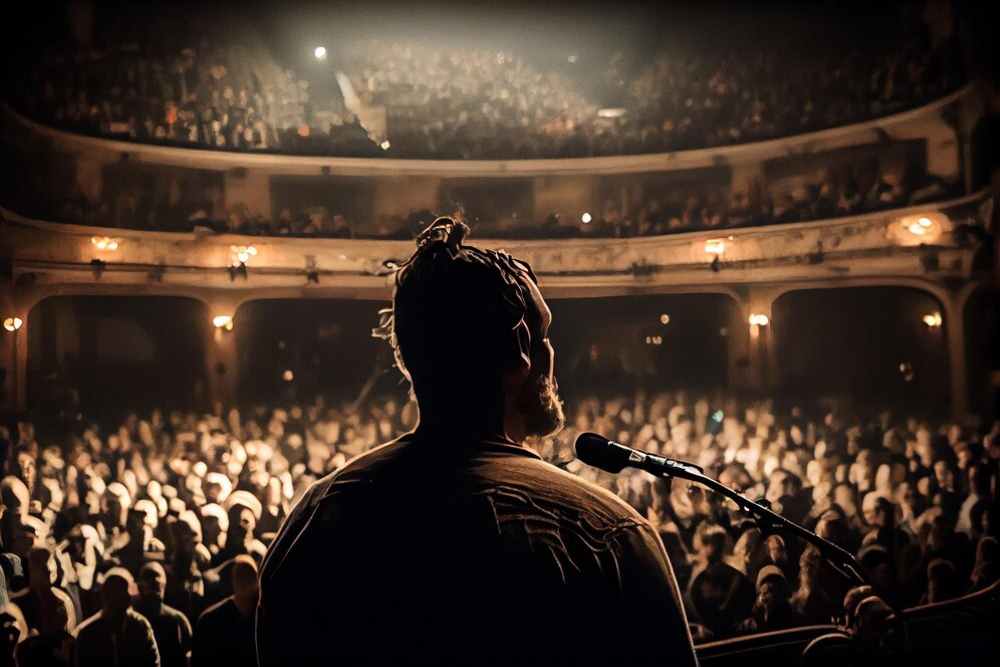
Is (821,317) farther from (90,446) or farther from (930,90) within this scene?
(90,446)

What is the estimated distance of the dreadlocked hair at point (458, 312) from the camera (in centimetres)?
174

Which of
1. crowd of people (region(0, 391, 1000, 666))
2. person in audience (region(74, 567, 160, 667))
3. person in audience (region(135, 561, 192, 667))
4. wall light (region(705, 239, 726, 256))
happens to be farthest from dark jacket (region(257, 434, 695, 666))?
wall light (region(705, 239, 726, 256))

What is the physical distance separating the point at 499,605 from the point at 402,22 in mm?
6575

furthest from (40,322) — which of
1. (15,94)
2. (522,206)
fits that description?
(522,206)

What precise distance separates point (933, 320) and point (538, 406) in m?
7.71

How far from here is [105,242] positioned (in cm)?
790

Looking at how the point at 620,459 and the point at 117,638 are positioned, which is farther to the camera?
the point at 117,638

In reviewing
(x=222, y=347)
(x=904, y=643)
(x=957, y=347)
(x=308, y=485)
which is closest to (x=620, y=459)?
(x=904, y=643)

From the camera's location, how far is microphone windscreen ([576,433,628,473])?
6.10 feet

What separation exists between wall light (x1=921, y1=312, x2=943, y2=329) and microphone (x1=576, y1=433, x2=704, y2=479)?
7460mm

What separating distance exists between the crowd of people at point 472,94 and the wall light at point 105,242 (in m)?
0.91

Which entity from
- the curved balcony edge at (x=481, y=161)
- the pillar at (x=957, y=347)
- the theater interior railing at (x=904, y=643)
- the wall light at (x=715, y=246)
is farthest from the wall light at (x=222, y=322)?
the pillar at (x=957, y=347)

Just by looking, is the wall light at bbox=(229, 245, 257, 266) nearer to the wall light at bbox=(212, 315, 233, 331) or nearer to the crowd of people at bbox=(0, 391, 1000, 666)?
the wall light at bbox=(212, 315, 233, 331)

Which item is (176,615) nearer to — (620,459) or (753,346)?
(620,459)
